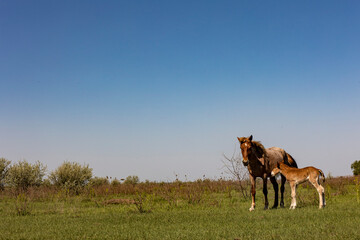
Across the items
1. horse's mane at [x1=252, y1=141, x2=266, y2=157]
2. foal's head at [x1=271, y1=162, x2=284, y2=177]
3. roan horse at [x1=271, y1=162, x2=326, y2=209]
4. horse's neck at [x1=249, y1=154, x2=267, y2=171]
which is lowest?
roan horse at [x1=271, y1=162, x2=326, y2=209]

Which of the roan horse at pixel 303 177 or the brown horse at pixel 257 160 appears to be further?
the brown horse at pixel 257 160

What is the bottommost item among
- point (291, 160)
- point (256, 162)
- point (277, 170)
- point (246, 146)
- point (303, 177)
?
point (303, 177)

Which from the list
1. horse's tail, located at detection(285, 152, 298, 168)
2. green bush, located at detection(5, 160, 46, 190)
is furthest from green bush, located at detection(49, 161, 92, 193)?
horse's tail, located at detection(285, 152, 298, 168)

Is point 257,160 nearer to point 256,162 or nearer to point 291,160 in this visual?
point 256,162

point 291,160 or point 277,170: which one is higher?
point 291,160

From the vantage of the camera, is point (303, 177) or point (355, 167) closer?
point (303, 177)

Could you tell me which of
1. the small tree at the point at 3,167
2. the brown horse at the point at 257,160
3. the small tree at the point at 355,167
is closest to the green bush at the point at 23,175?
the small tree at the point at 3,167

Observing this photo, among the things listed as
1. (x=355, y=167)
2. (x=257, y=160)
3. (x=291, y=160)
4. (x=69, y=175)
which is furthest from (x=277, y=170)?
(x=355, y=167)

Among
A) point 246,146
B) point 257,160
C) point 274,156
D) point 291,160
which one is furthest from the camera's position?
point 291,160

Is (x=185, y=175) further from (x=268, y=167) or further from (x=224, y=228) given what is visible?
(x=224, y=228)

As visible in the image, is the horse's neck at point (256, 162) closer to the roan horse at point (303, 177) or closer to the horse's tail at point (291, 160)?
the roan horse at point (303, 177)

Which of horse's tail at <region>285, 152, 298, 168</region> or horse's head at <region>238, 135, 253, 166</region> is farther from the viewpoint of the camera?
horse's tail at <region>285, 152, 298, 168</region>

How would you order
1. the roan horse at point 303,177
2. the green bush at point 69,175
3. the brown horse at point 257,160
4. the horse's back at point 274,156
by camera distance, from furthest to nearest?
the green bush at point 69,175 → the horse's back at point 274,156 → the brown horse at point 257,160 → the roan horse at point 303,177

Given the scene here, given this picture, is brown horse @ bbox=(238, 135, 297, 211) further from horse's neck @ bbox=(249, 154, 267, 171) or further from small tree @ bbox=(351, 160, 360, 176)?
small tree @ bbox=(351, 160, 360, 176)
